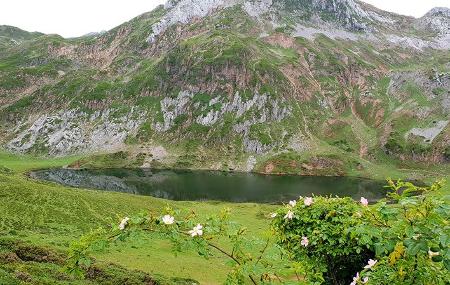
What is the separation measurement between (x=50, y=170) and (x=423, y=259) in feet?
659

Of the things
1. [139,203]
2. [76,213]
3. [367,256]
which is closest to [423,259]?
[367,256]

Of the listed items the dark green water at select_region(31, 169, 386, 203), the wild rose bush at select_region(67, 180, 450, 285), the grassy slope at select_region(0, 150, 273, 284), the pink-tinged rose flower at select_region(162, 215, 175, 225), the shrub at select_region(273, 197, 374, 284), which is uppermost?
the pink-tinged rose flower at select_region(162, 215, 175, 225)

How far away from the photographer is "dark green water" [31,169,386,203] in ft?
462

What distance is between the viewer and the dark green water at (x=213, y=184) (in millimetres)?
140750

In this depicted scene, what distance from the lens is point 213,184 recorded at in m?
164

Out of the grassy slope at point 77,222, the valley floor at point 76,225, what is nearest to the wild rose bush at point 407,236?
the valley floor at point 76,225

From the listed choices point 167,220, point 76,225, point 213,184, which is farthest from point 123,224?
point 213,184

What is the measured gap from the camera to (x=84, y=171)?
190 m

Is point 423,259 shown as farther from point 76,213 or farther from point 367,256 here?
point 76,213

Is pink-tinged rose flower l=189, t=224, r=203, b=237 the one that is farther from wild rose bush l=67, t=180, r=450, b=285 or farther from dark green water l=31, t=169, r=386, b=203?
dark green water l=31, t=169, r=386, b=203

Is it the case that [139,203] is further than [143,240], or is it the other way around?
[139,203]

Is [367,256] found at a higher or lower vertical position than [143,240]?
lower

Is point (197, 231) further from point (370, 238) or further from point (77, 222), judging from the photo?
point (77, 222)

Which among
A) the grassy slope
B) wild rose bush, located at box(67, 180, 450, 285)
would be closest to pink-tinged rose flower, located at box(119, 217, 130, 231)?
wild rose bush, located at box(67, 180, 450, 285)
